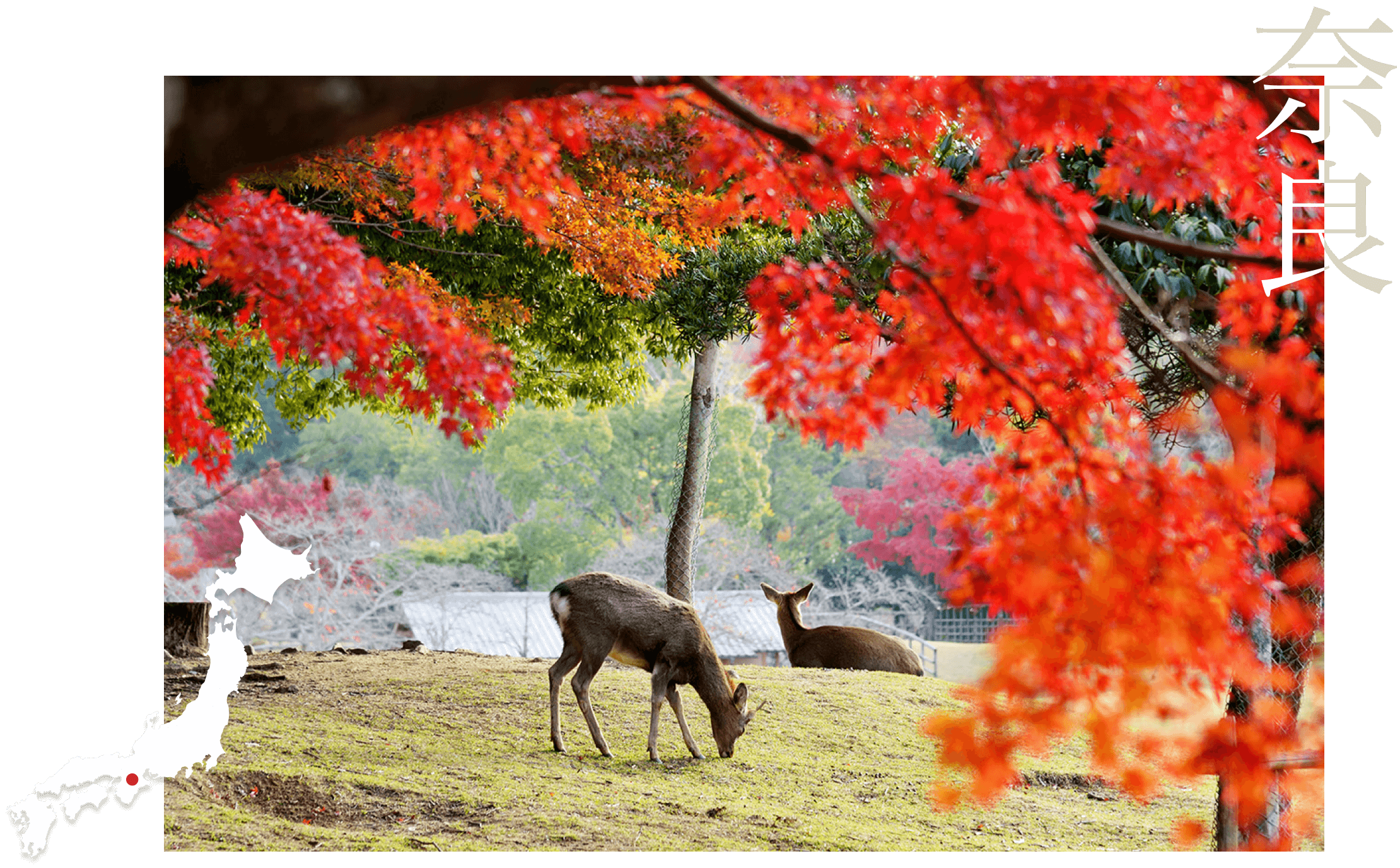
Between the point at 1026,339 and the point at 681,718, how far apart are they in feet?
11.4

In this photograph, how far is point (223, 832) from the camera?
13.5ft

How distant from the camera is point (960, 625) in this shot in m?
19.7

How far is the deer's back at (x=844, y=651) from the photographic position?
9.46 m

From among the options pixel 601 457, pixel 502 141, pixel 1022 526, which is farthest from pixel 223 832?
pixel 601 457

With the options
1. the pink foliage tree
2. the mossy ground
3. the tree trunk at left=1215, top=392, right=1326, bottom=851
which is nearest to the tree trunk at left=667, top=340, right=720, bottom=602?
the mossy ground

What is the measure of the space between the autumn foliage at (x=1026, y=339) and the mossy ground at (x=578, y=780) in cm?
157

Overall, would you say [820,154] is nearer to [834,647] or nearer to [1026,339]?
[1026,339]

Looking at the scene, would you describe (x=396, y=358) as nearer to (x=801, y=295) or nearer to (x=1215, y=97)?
(x=801, y=295)

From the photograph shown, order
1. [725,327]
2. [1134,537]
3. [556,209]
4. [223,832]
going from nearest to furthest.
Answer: [1134,537], [223,832], [556,209], [725,327]

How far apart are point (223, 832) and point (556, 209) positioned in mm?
4099

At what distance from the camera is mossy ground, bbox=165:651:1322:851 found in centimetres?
449
